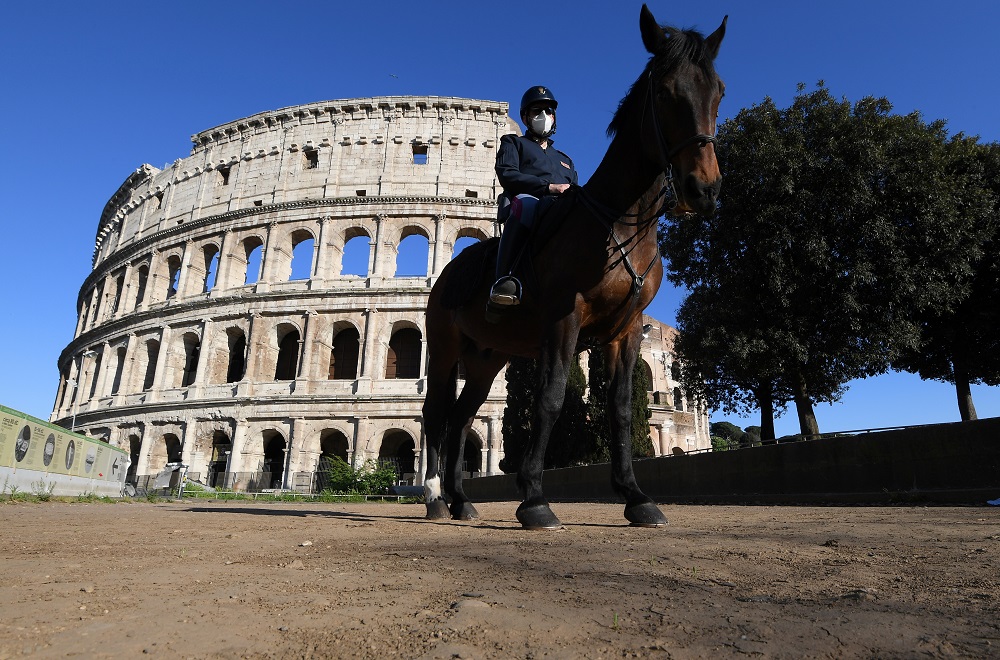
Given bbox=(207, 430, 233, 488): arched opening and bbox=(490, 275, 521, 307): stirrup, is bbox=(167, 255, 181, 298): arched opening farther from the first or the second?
bbox=(490, 275, 521, 307): stirrup

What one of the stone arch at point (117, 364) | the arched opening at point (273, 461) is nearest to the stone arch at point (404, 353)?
the arched opening at point (273, 461)

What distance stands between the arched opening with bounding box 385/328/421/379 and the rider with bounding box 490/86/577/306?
2523cm

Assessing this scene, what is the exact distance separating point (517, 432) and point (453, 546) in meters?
18.5

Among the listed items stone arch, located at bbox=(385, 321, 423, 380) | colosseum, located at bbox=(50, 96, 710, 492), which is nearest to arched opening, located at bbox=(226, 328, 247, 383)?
colosseum, located at bbox=(50, 96, 710, 492)

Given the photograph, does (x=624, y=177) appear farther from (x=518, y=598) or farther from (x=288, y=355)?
(x=288, y=355)

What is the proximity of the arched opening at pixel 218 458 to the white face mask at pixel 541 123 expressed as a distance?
27.6 metres

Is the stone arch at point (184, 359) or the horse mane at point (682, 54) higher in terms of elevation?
the stone arch at point (184, 359)

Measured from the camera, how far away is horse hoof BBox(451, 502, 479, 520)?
4.83 metres

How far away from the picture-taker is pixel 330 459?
26.0 m

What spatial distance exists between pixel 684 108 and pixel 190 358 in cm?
3412

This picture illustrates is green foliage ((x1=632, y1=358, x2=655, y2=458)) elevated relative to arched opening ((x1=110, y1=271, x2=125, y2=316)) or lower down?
lower down

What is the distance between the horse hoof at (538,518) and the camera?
3.57 metres

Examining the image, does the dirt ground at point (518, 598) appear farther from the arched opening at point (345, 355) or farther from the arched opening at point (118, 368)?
the arched opening at point (118, 368)

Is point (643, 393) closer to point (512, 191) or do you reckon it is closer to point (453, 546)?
point (512, 191)
